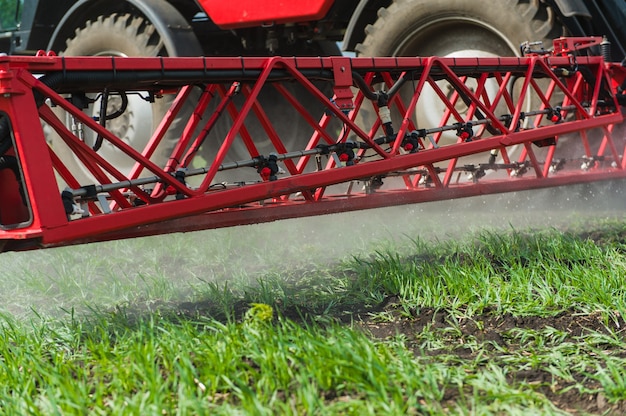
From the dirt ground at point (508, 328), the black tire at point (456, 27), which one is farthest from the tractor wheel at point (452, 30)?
the dirt ground at point (508, 328)

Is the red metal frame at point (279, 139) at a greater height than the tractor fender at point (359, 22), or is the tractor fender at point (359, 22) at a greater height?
the tractor fender at point (359, 22)

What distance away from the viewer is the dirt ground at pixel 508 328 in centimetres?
245

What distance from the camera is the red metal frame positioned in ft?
10.3

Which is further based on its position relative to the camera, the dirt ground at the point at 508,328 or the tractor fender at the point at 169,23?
the tractor fender at the point at 169,23

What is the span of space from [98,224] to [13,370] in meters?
0.74

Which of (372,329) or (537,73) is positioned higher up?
(537,73)

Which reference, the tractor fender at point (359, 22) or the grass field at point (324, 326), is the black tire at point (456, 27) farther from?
the grass field at point (324, 326)

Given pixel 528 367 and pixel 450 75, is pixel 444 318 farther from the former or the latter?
pixel 450 75

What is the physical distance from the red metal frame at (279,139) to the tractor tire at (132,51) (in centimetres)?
40

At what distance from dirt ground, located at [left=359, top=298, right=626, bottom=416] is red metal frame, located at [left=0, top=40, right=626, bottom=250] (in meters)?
1.01

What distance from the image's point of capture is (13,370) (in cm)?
272

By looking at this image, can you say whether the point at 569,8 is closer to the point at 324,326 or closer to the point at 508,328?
the point at 508,328

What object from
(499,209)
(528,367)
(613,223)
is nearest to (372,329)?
(528,367)

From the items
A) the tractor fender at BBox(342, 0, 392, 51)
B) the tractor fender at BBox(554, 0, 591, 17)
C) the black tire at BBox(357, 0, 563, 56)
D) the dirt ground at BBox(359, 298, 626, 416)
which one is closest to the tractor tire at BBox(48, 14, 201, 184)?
the tractor fender at BBox(342, 0, 392, 51)
